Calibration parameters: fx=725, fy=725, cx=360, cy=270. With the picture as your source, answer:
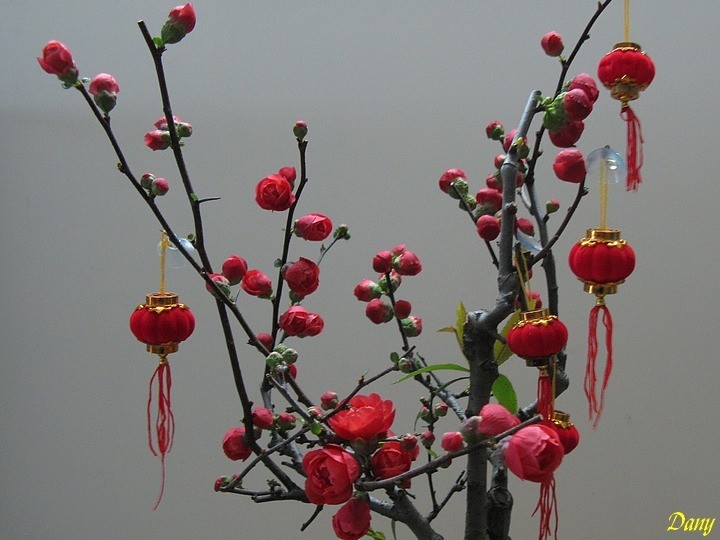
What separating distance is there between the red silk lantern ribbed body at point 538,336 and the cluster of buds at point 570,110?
0.11 m

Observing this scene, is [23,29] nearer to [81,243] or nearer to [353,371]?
[81,243]

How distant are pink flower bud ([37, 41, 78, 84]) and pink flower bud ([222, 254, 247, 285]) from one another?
0.52ft

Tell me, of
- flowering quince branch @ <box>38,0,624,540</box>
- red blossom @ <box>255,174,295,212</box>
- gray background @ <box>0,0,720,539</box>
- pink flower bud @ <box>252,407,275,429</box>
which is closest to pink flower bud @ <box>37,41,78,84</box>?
flowering quince branch @ <box>38,0,624,540</box>

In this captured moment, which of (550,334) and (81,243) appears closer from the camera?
(550,334)

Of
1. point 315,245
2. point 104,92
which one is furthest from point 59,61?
point 315,245

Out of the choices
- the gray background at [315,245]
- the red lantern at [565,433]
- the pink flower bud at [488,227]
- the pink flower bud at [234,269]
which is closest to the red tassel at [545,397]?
the red lantern at [565,433]

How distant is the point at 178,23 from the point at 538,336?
29 cm

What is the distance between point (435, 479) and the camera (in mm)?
1119

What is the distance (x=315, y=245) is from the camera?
1.13 metres

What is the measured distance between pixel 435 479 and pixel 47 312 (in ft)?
2.11

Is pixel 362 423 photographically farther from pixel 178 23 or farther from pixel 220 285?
pixel 178 23

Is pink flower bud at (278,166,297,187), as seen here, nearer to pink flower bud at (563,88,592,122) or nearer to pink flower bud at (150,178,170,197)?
pink flower bud at (150,178,170,197)

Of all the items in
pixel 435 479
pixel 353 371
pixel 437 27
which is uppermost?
pixel 437 27

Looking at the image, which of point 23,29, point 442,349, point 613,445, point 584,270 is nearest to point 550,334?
point 584,270
